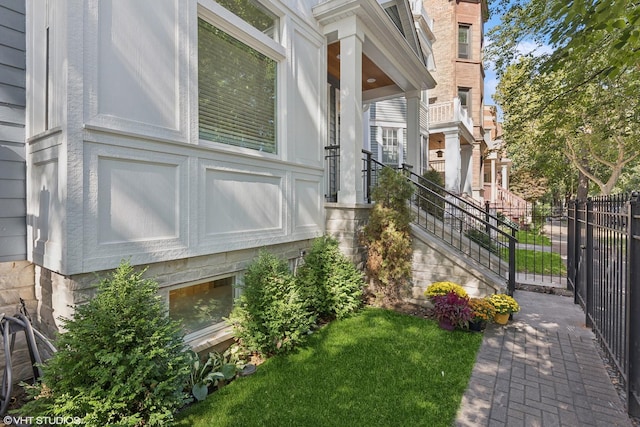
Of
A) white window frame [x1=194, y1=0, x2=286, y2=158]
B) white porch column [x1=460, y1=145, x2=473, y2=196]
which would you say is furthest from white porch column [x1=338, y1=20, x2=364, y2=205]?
white porch column [x1=460, y1=145, x2=473, y2=196]

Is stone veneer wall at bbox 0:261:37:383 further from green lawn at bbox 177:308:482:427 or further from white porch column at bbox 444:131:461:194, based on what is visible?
white porch column at bbox 444:131:461:194

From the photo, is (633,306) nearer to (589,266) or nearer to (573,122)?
(589,266)

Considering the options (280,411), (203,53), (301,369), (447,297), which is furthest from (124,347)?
(447,297)

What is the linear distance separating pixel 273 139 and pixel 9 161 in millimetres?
2963

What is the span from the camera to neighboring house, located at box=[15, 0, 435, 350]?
269 centimetres

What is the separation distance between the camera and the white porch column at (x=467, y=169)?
16250mm

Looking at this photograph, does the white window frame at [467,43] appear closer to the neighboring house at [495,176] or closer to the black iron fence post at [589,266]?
the neighboring house at [495,176]

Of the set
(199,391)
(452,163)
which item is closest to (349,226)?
(199,391)

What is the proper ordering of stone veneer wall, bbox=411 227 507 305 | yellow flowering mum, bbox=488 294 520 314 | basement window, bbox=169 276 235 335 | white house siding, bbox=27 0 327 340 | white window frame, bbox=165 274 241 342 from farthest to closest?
stone veneer wall, bbox=411 227 507 305 < yellow flowering mum, bbox=488 294 520 314 < basement window, bbox=169 276 235 335 < white window frame, bbox=165 274 241 342 < white house siding, bbox=27 0 327 340

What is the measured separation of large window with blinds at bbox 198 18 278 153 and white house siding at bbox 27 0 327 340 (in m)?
0.17

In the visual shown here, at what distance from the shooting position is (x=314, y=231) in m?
5.44

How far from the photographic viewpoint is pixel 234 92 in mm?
4145

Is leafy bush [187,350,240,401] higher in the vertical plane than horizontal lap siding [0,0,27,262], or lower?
lower

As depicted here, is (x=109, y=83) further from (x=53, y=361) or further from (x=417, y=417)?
(x=417, y=417)
